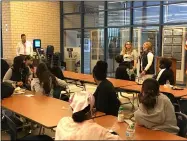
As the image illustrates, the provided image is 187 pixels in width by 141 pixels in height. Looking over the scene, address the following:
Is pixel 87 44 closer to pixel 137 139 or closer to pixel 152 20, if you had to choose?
pixel 152 20

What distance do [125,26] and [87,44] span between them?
2.12 meters

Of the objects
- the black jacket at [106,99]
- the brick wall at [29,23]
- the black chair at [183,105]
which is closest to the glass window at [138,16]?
the brick wall at [29,23]

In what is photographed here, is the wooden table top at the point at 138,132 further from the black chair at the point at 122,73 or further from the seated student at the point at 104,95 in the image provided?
the black chair at the point at 122,73

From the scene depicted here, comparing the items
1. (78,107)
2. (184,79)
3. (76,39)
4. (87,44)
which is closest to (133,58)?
(184,79)

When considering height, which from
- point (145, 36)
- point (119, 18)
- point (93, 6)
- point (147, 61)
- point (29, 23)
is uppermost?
point (93, 6)

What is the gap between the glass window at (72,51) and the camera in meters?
10.6

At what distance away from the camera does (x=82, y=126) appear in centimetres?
198

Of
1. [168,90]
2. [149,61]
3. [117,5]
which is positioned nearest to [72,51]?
[117,5]

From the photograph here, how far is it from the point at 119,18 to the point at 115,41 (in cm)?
81

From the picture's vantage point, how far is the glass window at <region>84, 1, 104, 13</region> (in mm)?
9781

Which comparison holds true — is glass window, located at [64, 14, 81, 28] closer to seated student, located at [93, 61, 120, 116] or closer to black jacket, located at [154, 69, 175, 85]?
black jacket, located at [154, 69, 175, 85]

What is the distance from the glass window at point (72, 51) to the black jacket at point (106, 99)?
293 inches

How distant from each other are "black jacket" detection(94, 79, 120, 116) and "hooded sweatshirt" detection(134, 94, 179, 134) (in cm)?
62

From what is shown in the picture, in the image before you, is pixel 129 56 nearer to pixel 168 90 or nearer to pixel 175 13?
pixel 175 13
